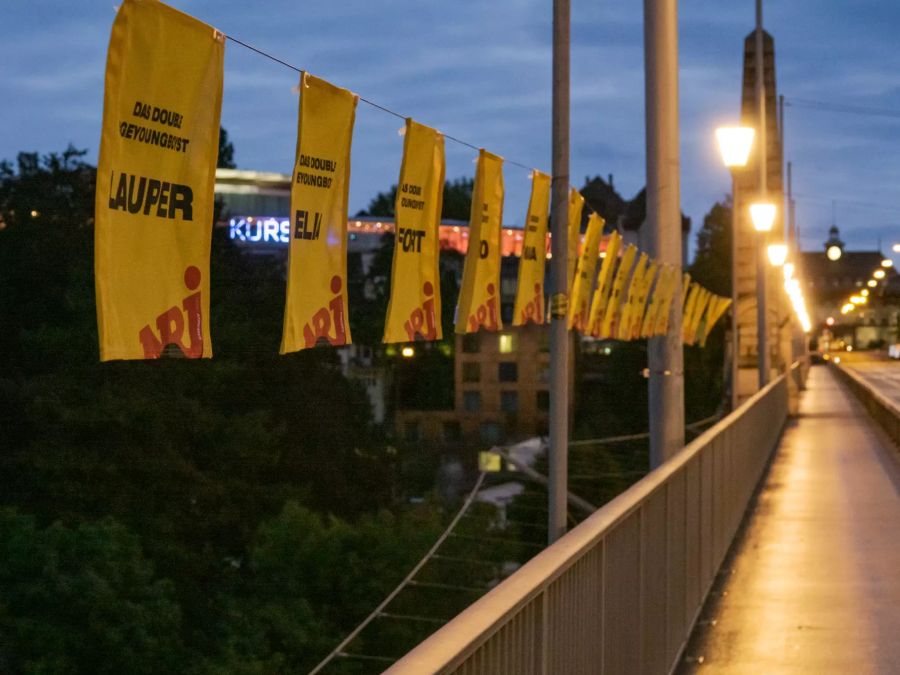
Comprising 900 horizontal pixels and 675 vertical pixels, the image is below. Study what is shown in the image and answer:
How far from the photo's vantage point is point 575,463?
3105 centimetres

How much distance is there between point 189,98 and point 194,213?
1.53 feet

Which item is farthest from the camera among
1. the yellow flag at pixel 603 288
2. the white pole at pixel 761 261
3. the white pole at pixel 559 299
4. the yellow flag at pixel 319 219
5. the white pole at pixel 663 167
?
the white pole at pixel 761 261

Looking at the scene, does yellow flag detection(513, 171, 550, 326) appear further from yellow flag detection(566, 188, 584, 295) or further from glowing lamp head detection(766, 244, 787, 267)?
glowing lamp head detection(766, 244, 787, 267)

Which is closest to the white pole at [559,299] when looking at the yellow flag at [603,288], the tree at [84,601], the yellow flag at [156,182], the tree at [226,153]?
the yellow flag at [156,182]

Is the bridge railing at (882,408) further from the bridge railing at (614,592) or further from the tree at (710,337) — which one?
the tree at (710,337)

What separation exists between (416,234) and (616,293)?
31.0 feet

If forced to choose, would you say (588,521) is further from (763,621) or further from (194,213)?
(763,621)

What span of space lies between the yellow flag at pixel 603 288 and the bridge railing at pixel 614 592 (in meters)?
3.76

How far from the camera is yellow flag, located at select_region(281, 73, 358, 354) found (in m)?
7.72

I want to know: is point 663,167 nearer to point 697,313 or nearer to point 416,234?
point 416,234

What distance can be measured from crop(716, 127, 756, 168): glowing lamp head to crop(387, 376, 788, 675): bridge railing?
Result: 26.0 ft

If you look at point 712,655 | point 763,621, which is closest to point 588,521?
point 712,655

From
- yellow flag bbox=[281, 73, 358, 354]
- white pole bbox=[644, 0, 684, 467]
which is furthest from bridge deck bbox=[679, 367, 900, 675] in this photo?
yellow flag bbox=[281, 73, 358, 354]

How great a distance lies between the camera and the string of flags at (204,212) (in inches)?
231
